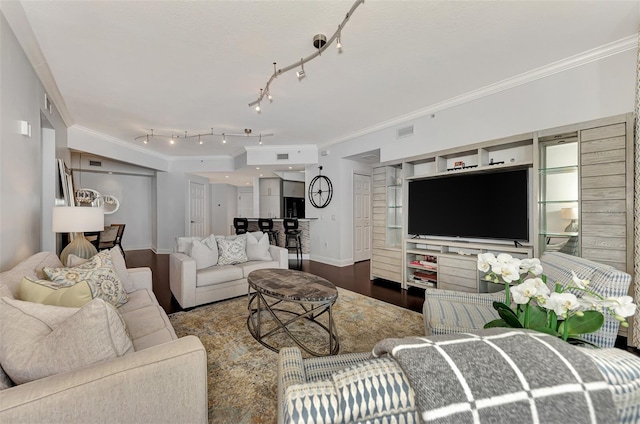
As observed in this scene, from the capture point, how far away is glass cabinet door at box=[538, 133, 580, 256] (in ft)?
9.02

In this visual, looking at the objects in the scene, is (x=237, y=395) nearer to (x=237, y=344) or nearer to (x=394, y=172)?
(x=237, y=344)

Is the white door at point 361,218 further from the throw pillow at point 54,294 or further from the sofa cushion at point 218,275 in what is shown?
the throw pillow at point 54,294

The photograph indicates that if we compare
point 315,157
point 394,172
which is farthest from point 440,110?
point 315,157

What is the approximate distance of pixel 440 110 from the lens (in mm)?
3801

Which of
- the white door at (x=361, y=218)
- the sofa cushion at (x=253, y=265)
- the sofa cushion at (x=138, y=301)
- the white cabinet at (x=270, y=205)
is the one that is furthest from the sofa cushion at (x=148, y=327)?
the white cabinet at (x=270, y=205)

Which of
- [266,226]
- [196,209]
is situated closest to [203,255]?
[266,226]

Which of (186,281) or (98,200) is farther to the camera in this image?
(98,200)

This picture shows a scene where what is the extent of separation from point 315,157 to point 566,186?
447 centimetres

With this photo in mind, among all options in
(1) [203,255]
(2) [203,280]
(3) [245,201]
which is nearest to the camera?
(2) [203,280]

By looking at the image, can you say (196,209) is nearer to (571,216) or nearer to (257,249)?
(257,249)

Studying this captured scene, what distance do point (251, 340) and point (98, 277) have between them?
4.25ft

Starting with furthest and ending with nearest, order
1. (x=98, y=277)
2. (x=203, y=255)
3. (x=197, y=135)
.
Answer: (x=197, y=135) → (x=203, y=255) → (x=98, y=277)

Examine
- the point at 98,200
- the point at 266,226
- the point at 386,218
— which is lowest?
the point at 266,226

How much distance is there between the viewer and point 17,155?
2084 millimetres
